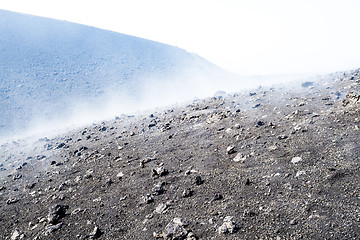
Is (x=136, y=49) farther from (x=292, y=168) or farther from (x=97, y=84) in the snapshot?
(x=292, y=168)

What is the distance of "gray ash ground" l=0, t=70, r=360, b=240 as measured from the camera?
3.49 metres

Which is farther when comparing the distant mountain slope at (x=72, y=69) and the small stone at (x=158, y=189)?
the distant mountain slope at (x=72, y=69)

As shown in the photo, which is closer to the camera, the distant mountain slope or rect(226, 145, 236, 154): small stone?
rect(226, 145, 236, 154): small stone

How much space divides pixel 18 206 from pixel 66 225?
2494 millimetres

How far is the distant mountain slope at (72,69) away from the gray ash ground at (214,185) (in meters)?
20.9

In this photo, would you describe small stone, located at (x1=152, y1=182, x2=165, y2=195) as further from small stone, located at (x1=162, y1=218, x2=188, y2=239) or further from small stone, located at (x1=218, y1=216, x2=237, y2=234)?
small stone, located at (x1=218, y1=216, x2=237, y2=234)

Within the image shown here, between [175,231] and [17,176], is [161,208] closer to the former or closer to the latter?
[175,231]

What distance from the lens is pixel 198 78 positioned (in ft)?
143

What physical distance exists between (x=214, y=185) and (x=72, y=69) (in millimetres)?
37503

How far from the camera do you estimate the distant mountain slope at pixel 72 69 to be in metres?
27.5

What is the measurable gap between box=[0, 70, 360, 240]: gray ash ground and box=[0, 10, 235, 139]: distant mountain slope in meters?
20.9

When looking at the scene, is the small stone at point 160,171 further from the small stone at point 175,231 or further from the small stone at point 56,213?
the small stone at point 56,213

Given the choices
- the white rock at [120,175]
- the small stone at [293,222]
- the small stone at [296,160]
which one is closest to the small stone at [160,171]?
the white rock at [120,175]

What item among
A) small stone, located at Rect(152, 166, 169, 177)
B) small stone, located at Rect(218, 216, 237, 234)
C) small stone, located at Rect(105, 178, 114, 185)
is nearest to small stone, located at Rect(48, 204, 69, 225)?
small stone, located at Rect(105, 178, 114, 185)
